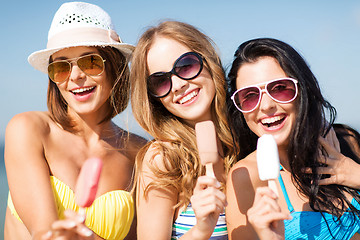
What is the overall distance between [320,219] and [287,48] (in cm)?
135

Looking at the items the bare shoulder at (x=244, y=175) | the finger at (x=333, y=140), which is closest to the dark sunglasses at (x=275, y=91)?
the bare shoulder at (x=244, y=175)

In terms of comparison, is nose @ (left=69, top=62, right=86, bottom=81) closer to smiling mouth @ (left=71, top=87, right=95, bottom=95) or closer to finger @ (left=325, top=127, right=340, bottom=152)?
smiling mouth @ (left=71, top=87, right=95, bottom=95)

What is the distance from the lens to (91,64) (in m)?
3.67

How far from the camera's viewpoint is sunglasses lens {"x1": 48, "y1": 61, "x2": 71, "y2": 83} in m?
3.64

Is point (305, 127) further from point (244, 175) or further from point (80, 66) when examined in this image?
point (80, 66)

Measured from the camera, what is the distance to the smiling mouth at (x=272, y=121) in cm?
305

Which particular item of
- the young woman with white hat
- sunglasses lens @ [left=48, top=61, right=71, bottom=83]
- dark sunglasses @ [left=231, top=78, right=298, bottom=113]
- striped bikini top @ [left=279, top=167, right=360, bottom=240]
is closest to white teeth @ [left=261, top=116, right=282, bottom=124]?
dark sunglasses @ [left=231, top=78, right=298, bottom=113]

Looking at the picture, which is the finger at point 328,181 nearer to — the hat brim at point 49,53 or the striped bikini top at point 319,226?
the striped bikini top at point 319,226

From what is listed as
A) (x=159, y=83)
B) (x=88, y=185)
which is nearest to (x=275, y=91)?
(x=159, y=83)

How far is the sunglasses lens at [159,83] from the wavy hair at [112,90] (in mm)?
539

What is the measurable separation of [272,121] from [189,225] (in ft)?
3.55

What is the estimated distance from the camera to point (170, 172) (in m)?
3.22

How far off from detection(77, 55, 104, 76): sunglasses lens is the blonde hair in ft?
1.15

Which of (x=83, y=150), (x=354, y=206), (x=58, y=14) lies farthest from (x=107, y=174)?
(x=354, y=206)
